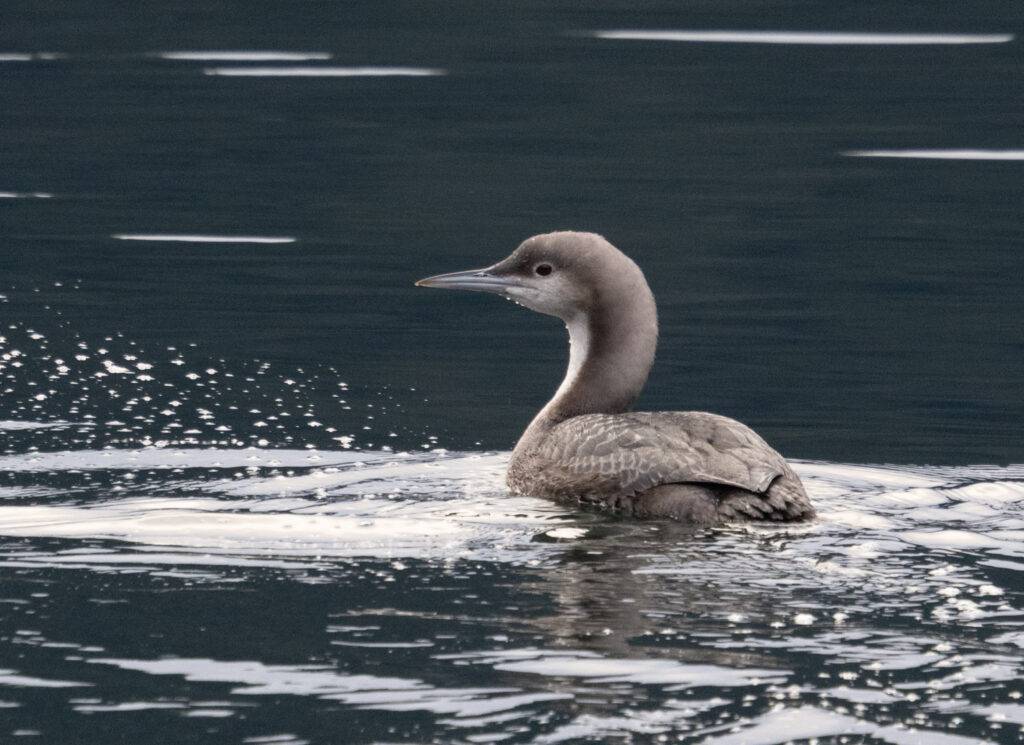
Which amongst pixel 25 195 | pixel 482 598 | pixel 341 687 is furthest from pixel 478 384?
pixel 25 195

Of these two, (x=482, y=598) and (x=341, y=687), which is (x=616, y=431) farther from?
(x=341, y=687)

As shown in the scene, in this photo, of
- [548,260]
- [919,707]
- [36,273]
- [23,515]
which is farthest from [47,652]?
[36,273]

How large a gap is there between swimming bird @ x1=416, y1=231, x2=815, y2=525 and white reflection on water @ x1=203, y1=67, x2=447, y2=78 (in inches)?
524

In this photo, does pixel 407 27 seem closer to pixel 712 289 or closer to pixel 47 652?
pixel 712 289

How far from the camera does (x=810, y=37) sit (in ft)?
75.6

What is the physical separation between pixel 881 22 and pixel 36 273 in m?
14.3

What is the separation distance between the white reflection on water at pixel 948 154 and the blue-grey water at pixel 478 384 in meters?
0.05

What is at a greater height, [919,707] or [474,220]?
[474,220]

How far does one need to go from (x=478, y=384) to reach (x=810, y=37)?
14.4 m

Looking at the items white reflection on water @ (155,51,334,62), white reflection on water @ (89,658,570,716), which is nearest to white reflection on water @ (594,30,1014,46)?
white reflection on water @ (155,51,334,62)

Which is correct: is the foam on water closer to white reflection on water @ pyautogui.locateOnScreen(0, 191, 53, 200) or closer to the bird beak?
the bird beak

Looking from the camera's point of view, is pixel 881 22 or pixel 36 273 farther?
pixel 881 22

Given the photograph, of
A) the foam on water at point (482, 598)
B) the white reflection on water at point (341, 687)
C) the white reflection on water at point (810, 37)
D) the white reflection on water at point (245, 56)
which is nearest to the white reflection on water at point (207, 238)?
the foam on water at point (482, 598)

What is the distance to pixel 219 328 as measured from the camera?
10648mm
